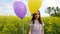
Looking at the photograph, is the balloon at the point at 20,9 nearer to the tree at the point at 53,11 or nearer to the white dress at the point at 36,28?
the white dress at the point at 36,28

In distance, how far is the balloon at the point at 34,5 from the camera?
1.41 meters

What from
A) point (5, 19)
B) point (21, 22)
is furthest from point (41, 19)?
point (5, 19)

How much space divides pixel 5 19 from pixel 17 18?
118mm

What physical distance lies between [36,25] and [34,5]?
7.7 inches

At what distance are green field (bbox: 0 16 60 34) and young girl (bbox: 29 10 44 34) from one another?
0.13 feet

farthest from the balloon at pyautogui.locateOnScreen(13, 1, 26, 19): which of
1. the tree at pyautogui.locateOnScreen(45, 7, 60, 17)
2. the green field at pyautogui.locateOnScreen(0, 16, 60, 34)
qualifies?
the tree at pyautogui.locateOnScreen(45, 7, 60, 17)

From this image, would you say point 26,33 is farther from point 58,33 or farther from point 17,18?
point 58,33

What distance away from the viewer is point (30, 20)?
1430 mm

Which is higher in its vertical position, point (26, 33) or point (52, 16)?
point (52, 16)

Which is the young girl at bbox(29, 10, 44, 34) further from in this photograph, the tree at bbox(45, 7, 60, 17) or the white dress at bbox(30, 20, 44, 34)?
the tree at bbox(45, 7, 60, 17)

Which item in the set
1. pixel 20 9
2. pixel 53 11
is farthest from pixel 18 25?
pixel 53 11

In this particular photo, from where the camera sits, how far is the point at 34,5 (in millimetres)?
1408

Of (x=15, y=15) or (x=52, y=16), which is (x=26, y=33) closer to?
(x=15, y=15)

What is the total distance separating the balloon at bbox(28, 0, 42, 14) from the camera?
1.41m
